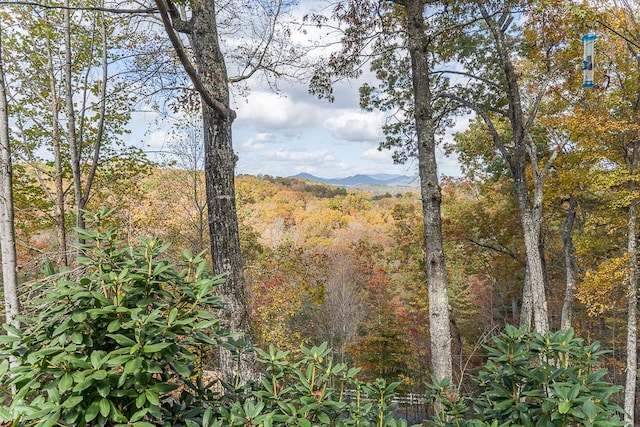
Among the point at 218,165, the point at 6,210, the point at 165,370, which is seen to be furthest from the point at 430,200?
the point at 6,210

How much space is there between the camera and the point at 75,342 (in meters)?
0.94

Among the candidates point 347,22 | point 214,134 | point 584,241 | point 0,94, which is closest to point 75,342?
point 214,134

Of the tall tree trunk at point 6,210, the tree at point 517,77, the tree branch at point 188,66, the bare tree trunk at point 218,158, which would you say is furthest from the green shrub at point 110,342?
the tree at point 517,77

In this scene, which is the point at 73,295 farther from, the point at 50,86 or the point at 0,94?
the point at 50,86

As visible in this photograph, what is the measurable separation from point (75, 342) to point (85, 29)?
624 cm

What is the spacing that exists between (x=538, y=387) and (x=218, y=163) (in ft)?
7.81

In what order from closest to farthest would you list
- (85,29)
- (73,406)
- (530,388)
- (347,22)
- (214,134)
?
(73,406) → (530,388) → (214,134) → (347,22) → (85,29)

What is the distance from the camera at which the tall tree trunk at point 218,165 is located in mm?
2738

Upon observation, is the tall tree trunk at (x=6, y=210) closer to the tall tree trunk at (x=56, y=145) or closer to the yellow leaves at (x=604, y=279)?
the tall tree trunk at (x=56, y=145)

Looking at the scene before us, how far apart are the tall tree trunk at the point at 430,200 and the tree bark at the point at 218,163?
2.00 m

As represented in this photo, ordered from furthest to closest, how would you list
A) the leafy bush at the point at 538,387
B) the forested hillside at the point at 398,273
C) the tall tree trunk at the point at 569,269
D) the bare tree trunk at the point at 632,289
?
the tall tree trunk at the point at 569,269 < the forested hillside at the point at 398,273 < the bare tree trunk at the point at 632,289 < the leafy bush at the point at 538,387

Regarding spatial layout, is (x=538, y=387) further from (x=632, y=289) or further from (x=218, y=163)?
(x=632, y=289)

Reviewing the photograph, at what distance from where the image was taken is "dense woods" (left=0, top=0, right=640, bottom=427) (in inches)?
40.4

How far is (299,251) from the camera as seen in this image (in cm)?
949
